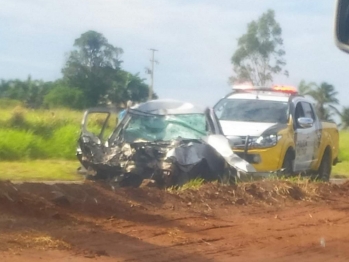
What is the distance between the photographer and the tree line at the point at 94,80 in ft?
87.5

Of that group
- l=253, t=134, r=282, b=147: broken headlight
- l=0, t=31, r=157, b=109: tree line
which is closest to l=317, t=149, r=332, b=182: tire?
l=253, t=134, r=282, b=147: broken headlight

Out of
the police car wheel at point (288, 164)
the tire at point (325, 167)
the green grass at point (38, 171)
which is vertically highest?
the police car wheel at point (288, 164)

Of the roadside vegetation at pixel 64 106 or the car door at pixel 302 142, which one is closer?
the car door at pixel 302 142

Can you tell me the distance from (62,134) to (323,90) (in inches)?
1283

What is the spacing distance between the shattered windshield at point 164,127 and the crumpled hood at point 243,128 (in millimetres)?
960

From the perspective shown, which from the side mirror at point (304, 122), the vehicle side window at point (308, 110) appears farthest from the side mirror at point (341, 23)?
the vehicle side window at point (308, 110)

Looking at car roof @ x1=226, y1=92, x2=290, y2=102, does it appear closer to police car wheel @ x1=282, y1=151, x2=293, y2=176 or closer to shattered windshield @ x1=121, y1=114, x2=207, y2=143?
police car wheel @ x1=282, y1=151, x2=293, y2=176

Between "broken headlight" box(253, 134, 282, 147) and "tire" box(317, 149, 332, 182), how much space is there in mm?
2925

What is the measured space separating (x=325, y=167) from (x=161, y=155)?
5949 millimetres

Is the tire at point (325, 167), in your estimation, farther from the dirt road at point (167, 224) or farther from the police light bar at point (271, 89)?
the dirt road at point (167, 224)

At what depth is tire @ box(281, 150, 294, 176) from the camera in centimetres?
1384

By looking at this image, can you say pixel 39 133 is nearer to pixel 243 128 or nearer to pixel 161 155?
pixel 243 128

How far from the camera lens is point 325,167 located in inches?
645

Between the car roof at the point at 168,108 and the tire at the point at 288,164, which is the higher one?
the car roof at the point at 168,108
